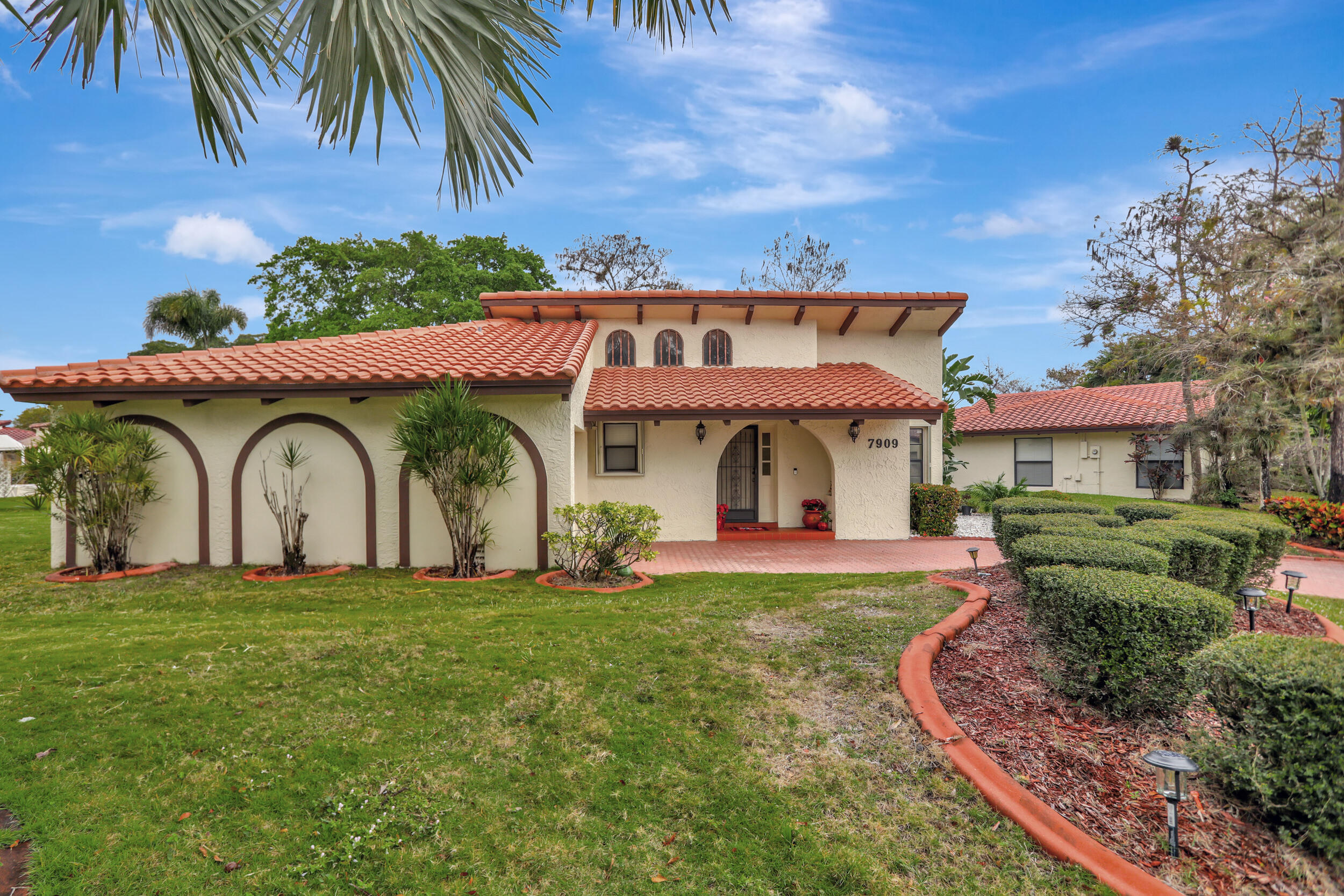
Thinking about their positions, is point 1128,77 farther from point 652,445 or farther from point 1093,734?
point 1093,734

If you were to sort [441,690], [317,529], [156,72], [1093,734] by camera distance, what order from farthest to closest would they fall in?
1. [317,529]
2. [156,72]
3. [441,690]
4. [1093,734]

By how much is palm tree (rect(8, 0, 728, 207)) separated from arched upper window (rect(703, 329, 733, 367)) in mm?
9199

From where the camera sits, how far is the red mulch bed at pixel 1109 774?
2.42 metres

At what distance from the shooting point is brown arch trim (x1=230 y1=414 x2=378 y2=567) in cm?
889

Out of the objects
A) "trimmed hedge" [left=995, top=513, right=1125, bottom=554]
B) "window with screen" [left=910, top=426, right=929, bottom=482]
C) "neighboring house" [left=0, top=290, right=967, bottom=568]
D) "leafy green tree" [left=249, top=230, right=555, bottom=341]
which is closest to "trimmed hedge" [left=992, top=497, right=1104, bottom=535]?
"trimmed hedge" [left=995, top=513, right=1125, bottom=554]

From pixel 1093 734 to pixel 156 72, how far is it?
26.6 feet

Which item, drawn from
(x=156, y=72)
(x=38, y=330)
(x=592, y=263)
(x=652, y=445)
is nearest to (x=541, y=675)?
(x=156, y=72)

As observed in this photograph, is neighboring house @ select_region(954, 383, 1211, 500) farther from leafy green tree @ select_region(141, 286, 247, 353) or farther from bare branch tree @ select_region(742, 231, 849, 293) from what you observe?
leafy green tree @ select_region(141, 286, 247, 353)

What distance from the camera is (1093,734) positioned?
3.55 meters

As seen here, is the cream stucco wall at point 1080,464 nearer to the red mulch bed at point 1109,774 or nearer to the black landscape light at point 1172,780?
the red mulch bed at point 1109,774

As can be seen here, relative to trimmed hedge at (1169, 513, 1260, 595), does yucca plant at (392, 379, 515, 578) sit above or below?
above

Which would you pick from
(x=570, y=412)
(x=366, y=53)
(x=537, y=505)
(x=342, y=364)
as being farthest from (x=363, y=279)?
(x=366, y=53)

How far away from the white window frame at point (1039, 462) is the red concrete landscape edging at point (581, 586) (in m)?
18.8

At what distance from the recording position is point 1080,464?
69.4 ft
